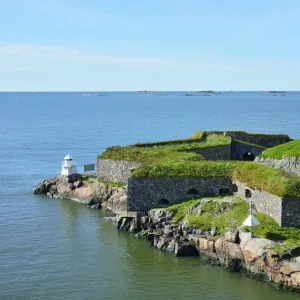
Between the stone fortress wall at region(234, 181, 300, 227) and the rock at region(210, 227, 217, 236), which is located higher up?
the stone fortress wall at region(234, 181, 300, 227)

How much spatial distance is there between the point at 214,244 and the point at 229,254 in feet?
4.13

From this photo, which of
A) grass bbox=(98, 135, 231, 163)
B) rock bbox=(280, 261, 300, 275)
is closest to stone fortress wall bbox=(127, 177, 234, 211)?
grass bbox=(98, 135, 231, 163)

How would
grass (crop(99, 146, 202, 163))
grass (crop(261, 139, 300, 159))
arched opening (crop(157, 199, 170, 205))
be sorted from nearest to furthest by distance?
1. grass (crop(261, 139, 300, 159))
2. arched opening (crop(157, 199, 170, 205))
3. grass (crop(99, 146, 202, 163))

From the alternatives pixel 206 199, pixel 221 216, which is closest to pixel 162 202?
pixel 206 199

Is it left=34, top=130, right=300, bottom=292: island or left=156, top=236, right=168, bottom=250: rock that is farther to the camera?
left=156, top=236, right=168, bottom=250: rock

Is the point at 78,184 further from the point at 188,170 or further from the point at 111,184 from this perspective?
the point at 188,170

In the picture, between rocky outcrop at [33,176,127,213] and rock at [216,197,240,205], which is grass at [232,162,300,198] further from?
rocky outcrop at [33,176,127,213]

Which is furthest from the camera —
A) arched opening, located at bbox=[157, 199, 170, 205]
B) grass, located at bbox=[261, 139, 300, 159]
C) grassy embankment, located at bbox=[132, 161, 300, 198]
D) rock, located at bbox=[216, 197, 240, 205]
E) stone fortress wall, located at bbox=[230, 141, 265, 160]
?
stone fortress wall, located at bbox=[230, 141, 265, 160]

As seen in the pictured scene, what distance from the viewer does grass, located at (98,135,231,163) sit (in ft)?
142

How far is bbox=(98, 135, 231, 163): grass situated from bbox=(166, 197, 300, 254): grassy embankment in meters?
7.20

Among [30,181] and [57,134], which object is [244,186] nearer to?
[30,181]

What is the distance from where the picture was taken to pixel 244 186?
116ft

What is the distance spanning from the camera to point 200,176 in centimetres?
3725

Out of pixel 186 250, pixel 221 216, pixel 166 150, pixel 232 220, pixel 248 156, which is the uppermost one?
pixel 166 150
